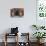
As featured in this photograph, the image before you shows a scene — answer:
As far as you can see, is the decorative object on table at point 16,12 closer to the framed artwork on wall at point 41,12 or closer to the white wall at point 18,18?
the white wall at point 18,18

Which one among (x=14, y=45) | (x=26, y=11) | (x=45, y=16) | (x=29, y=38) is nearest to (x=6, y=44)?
(x=14, y=45)

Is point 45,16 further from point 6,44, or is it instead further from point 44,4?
point 6,44

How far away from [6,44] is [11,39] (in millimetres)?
440

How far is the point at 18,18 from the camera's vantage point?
564 cm

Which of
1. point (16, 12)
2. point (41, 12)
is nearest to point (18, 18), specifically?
point (16, 12)

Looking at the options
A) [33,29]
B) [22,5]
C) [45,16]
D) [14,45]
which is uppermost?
[22,5]

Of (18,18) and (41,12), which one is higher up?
(41,12)

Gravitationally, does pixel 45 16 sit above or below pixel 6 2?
below

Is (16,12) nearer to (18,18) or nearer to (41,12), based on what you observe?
(18,18)

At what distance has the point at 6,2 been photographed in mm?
5570

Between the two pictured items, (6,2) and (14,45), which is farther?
(6,2)

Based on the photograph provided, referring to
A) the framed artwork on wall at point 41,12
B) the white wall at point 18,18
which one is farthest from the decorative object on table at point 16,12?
the framed artwork on wall at point 41,12

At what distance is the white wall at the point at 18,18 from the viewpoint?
5586 millimetres

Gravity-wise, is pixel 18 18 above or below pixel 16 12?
below
